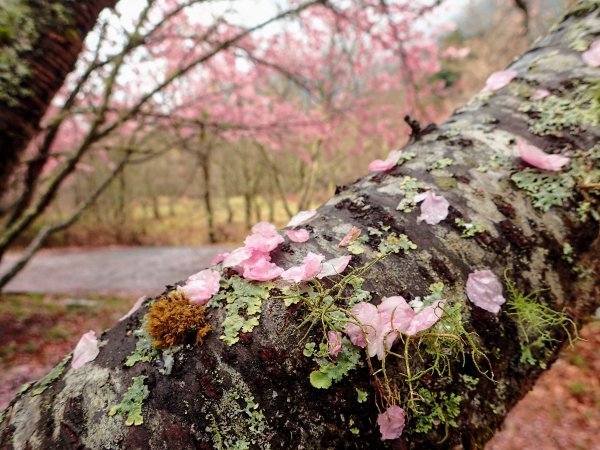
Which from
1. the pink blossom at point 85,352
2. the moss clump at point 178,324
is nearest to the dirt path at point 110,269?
the pink blossom at point 85,352

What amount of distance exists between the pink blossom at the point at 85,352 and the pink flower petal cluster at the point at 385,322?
21.9 inches

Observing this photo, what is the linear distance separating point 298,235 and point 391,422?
0.44 m

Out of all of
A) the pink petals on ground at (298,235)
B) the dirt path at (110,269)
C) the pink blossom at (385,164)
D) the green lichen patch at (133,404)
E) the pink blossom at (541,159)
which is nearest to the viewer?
the green lichen patch at (133,404)

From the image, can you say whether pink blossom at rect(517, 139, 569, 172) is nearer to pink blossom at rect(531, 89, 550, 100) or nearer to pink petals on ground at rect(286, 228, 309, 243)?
pink blossom at rect(531, 89, 550, 100)

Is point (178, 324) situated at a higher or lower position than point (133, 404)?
higher

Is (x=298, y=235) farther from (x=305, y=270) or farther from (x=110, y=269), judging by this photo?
(x=110, y=269)

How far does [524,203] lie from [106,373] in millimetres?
1092

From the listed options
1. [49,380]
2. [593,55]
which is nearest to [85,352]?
[49,380]

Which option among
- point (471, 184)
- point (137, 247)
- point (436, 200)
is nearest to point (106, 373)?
point (436, 200)

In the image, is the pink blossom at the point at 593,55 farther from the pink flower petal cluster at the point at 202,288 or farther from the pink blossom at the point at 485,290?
the pink flower petal cluster at the point at 202,288

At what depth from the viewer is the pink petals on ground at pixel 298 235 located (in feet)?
2.90

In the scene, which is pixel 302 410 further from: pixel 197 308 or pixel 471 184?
pixel 471 184


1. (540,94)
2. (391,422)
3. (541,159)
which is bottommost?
(391,422)

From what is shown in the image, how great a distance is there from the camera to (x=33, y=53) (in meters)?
1.71
